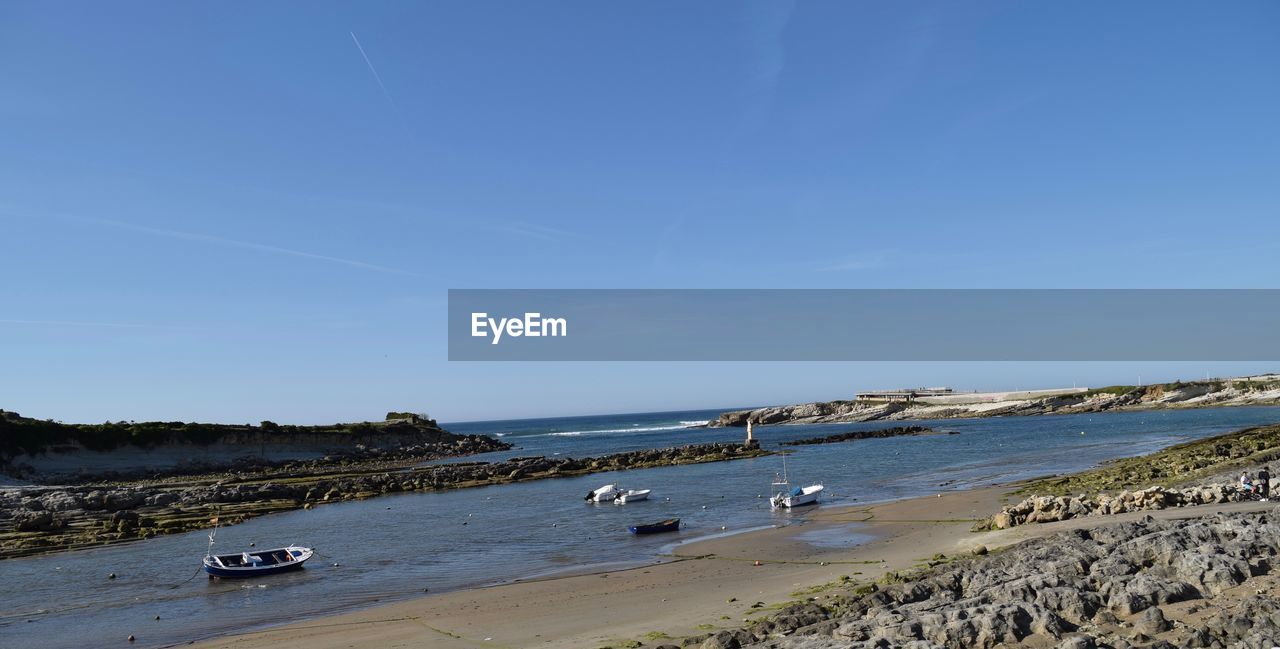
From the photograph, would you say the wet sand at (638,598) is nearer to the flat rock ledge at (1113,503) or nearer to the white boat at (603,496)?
the flat rock ledge at (1113,503)

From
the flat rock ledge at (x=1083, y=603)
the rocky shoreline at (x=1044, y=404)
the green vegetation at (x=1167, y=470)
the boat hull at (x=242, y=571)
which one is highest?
the rocky shoreline at (x=1044, y=404)

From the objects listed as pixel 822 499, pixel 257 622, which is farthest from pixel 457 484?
pixel 257 622

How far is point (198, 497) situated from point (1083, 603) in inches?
1964

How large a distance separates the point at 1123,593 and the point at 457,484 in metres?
49.9

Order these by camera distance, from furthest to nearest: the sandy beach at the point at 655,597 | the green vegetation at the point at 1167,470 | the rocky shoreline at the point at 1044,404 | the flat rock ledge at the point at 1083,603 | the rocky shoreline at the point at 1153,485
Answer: the rocky shoreline at the point at 1044,404 < the green vegetation at the point at 1167,470 < the rocky shoreline at the point at 1153,485 < the sandy beach at the point at 655,597 < the flat rock ledge at the point at 1083,603

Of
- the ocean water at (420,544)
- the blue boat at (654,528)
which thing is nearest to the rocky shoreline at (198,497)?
the ocean water at (420,544)

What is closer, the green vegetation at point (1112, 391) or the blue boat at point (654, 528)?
the blue boat at point (654, 528)

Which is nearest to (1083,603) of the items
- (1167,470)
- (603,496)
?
(1167,470)

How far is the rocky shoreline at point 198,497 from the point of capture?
3559cm

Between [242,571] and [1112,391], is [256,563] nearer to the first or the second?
[242,571]

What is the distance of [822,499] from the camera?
132 ft

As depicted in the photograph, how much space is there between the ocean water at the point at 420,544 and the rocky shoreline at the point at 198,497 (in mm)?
2501

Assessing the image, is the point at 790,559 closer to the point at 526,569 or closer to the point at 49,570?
the point at 526,569

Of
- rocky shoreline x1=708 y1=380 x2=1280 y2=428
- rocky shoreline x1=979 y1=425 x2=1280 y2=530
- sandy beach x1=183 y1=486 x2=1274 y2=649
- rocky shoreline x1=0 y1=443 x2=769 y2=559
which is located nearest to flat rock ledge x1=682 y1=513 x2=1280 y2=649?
sandy beach x1=183 y1=486 x2=1274 y2=649
